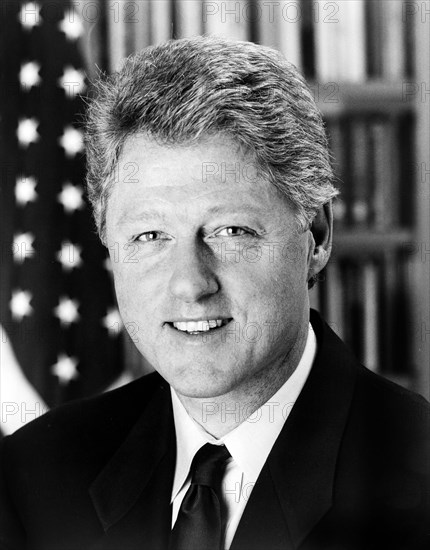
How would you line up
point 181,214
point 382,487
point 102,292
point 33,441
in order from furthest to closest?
point 102,292 → point 33,441 → point 382,487 → point 181,214

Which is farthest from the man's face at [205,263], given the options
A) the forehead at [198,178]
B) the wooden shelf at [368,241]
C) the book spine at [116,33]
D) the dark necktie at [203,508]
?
the book spine at [116,33]

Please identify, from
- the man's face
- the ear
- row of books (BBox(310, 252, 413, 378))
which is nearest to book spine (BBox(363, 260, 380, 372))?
row of books (BBox(310, 252, 413, 378))

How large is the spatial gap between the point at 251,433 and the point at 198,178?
492mm

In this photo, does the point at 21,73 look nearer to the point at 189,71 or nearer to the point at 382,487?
the point at 189,71

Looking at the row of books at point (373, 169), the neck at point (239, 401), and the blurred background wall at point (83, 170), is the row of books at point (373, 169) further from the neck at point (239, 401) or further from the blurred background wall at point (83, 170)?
the neck at point (239, 401)

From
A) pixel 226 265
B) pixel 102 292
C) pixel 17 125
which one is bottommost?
pixel 102 292

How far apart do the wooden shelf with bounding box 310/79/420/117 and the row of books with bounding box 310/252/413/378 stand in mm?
357

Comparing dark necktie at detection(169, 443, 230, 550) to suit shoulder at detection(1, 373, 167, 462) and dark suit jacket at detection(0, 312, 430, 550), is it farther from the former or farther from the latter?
suit shoulder at detection(1, 373, 167, 462)

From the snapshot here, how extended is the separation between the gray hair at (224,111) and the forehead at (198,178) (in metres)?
0.02

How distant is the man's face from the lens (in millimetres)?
1271

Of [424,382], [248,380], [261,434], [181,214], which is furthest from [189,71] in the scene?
[424,382]

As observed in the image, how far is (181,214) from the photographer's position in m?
1.28

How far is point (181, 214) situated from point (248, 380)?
→ 352 millimetres

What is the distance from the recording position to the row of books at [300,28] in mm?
1653
